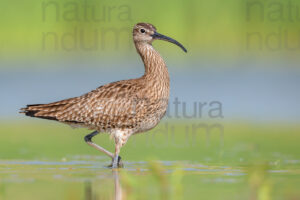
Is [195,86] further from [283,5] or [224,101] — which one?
[283,5]

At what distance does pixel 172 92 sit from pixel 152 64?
5.62 m

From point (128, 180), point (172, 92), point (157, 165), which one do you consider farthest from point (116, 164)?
point (172, 92)

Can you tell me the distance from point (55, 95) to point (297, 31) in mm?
6878

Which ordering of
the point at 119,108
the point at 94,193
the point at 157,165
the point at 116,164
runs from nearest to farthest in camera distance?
the point at 157,165 < the point at 94,193 < the point at 116,164 < the point at 119,108

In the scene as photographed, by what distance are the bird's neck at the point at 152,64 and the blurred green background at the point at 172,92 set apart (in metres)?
1.20

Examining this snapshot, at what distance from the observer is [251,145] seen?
13523 millimetres

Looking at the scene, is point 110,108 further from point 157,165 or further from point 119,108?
point 157,165

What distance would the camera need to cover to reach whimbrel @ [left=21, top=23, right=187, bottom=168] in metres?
12.2

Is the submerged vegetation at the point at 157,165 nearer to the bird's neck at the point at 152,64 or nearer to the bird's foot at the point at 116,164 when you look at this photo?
the bird's foot at the point at 116,164

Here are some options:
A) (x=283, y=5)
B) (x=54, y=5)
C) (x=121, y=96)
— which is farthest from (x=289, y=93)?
(x=121, y=96)

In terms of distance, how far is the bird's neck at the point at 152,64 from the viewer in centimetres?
1262

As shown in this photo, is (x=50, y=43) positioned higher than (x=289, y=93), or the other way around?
(x=50, y=43)

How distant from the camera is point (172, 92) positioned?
18.4 metres

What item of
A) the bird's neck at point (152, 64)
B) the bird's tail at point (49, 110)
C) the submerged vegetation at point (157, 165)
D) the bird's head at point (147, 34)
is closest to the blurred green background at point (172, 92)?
the submerged vegetation at point (157, 165)
